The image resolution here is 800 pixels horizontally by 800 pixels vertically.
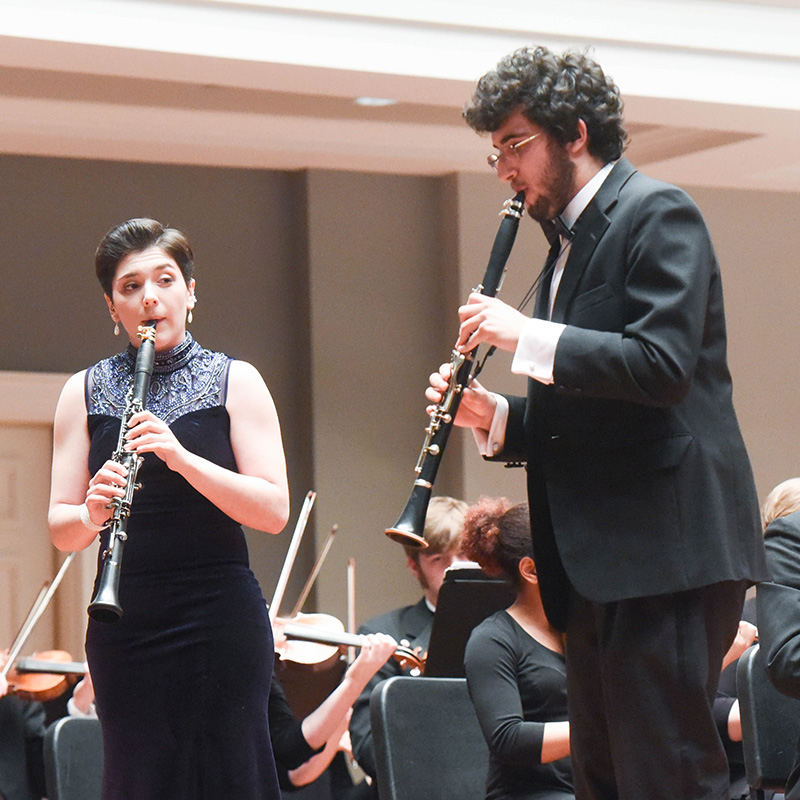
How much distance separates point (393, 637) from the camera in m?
4.26

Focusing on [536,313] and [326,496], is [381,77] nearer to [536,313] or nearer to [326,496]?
[326,496]

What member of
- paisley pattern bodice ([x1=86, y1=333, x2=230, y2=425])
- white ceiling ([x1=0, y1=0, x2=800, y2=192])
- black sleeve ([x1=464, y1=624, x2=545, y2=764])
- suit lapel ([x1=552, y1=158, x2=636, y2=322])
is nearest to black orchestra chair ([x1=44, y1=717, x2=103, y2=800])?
black sleeve ([x1=464, y1=624, x2=545, y2=764])

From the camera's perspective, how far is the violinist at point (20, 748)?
4684 mm

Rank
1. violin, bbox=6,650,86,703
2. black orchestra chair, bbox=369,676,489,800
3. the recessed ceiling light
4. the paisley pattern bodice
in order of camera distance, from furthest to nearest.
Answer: the recessed ceiling light
violin, bbox=6,650,86,703
black orchestra chair, bbox=369,676,489,800
the paisley pattern bodice

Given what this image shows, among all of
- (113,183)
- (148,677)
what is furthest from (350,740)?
(113,183)

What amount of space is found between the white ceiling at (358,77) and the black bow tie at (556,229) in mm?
3045

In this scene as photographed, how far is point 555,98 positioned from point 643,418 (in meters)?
0.45

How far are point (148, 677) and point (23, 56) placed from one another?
9.95 feet

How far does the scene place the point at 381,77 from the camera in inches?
198

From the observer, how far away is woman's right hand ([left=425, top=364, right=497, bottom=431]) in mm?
1997

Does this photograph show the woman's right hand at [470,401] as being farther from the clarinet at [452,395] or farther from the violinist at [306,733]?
the violinist at [306,733]

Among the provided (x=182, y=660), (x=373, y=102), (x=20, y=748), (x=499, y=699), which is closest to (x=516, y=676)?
(x=499, y=699)

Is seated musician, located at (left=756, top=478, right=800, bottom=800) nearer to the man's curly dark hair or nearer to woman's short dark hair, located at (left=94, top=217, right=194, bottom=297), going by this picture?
the man's curly dark hair

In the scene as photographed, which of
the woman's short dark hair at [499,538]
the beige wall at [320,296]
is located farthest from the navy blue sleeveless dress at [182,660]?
the beige wall at [320,296]
